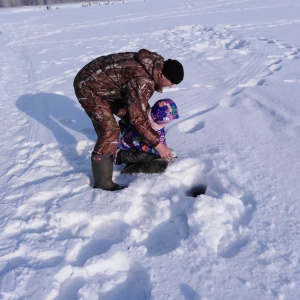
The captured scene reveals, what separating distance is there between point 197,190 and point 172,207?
384 millimetres

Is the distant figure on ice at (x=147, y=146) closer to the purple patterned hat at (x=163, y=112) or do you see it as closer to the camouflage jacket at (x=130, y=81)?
Result: the purple patterned hat at (x=163, y=112)

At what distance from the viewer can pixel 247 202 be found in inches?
93.5

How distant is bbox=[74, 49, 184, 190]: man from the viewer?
7.75ft

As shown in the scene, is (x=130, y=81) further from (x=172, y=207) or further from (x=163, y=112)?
(x=172, y=207)

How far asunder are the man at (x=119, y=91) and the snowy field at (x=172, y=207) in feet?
1.03

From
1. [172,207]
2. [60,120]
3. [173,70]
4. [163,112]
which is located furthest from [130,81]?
[60,120]

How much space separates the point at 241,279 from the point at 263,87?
3.38 metres

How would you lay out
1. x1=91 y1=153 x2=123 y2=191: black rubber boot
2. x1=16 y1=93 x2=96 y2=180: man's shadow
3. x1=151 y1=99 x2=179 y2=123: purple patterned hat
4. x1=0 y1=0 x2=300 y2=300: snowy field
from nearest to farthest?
x1=0 y1=0 x2=300 y2=300: snowy field < x1=91 y1=153 x2=123 y2=191: black rubber boot < x1=151 y1=99 x2=179 y2=123: purple patterned hat < x1=16 y1=93 x2=96 y2=180: man's shadow

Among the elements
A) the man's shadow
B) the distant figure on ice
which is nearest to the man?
the distant figure on ice

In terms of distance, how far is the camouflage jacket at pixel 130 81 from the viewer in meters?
2.36

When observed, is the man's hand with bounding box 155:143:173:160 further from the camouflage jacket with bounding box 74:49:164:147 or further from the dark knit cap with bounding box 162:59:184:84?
the dark knit cap with bounding box 162:59:184:84

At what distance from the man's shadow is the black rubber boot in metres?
0.43

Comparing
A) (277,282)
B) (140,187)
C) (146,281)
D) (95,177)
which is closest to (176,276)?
(146,281)

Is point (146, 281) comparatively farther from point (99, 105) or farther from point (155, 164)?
point (99, 105)
